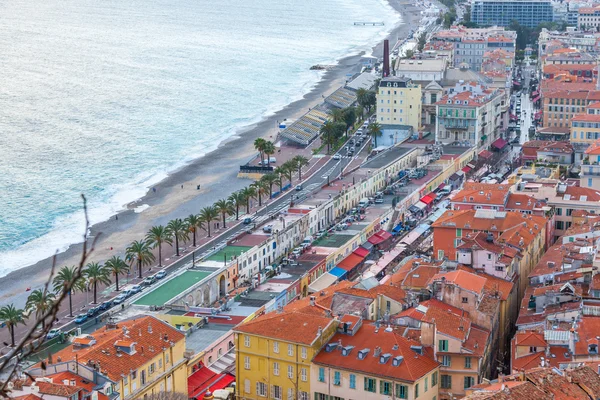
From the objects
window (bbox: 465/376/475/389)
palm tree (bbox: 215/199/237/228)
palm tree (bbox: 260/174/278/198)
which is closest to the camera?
window (bbox: 465/376/475/389)

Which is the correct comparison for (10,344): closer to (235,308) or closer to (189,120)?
(235,308)

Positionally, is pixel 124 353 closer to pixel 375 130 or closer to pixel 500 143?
pixel 375 130

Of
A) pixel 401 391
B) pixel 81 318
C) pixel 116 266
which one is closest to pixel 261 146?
pixel 116 266

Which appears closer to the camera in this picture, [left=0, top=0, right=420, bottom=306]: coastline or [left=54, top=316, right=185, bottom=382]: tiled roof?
[left=54, top=316, right=185, bottom=382]: tiled roof

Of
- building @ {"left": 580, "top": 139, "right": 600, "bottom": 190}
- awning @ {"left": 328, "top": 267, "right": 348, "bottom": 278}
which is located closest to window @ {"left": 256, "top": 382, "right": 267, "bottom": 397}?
awning @ {"left": 328, "top": 267, "right": 348, "bottom": 278}

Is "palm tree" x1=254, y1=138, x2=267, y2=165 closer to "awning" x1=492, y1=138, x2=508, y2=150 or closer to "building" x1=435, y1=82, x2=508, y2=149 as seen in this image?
"building" x1=435, y1=82, x2=508, y2=149

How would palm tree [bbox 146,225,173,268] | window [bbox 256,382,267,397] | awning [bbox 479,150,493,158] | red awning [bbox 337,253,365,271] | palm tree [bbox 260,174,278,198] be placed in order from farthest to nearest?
1. awning [bbox 479,150,493,158]
2. palm tree [bbox 260,174,278,198]
3. palm tree [bbox 146,225,173,268]
4. red awning [bbox 337,253,365,271]
5. window [bbox 256,382,267,397]

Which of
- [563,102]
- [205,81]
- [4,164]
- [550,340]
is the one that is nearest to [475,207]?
Result: [550,340]

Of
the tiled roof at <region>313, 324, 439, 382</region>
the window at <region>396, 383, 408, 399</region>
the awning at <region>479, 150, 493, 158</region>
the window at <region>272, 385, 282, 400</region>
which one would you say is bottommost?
the awning at <region>479, 150, 493, 158</region>
